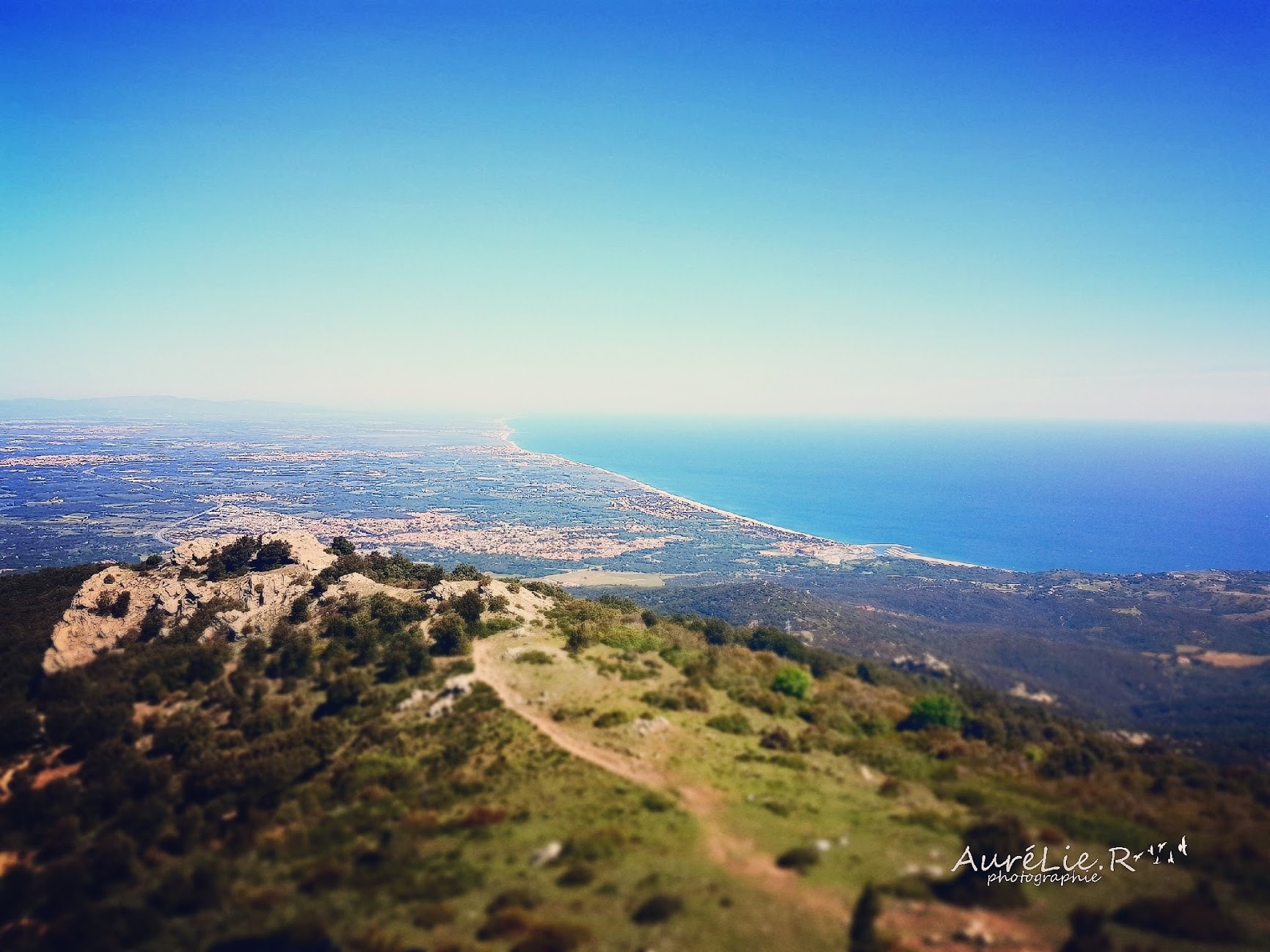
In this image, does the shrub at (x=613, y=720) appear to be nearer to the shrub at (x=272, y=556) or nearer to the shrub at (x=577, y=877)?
the shrub at (x=577, y=877)

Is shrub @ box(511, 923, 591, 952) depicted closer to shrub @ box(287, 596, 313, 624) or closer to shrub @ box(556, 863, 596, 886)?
shrub @ box(556, 863, 596, 886)

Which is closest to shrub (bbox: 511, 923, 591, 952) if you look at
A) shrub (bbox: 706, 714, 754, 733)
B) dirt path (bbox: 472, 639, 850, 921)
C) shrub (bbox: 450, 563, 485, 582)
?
dirt path (bbox: 472, 639, 850, 921)

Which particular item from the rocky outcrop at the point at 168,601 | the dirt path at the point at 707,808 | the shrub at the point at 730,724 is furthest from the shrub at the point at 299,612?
the shrub at the point at 730,724

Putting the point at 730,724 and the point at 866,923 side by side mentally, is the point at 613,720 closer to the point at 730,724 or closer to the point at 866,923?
the point at 730,724

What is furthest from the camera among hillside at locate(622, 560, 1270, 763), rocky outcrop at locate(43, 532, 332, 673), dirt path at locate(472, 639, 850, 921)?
rocky outcrop at locate(43, 532, 332, 673)

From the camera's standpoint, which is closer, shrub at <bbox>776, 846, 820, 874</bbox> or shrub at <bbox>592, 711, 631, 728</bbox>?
shrub at <bbox>776, 846, 820, 874</bbox>

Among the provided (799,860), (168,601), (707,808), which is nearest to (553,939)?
(799,860)
